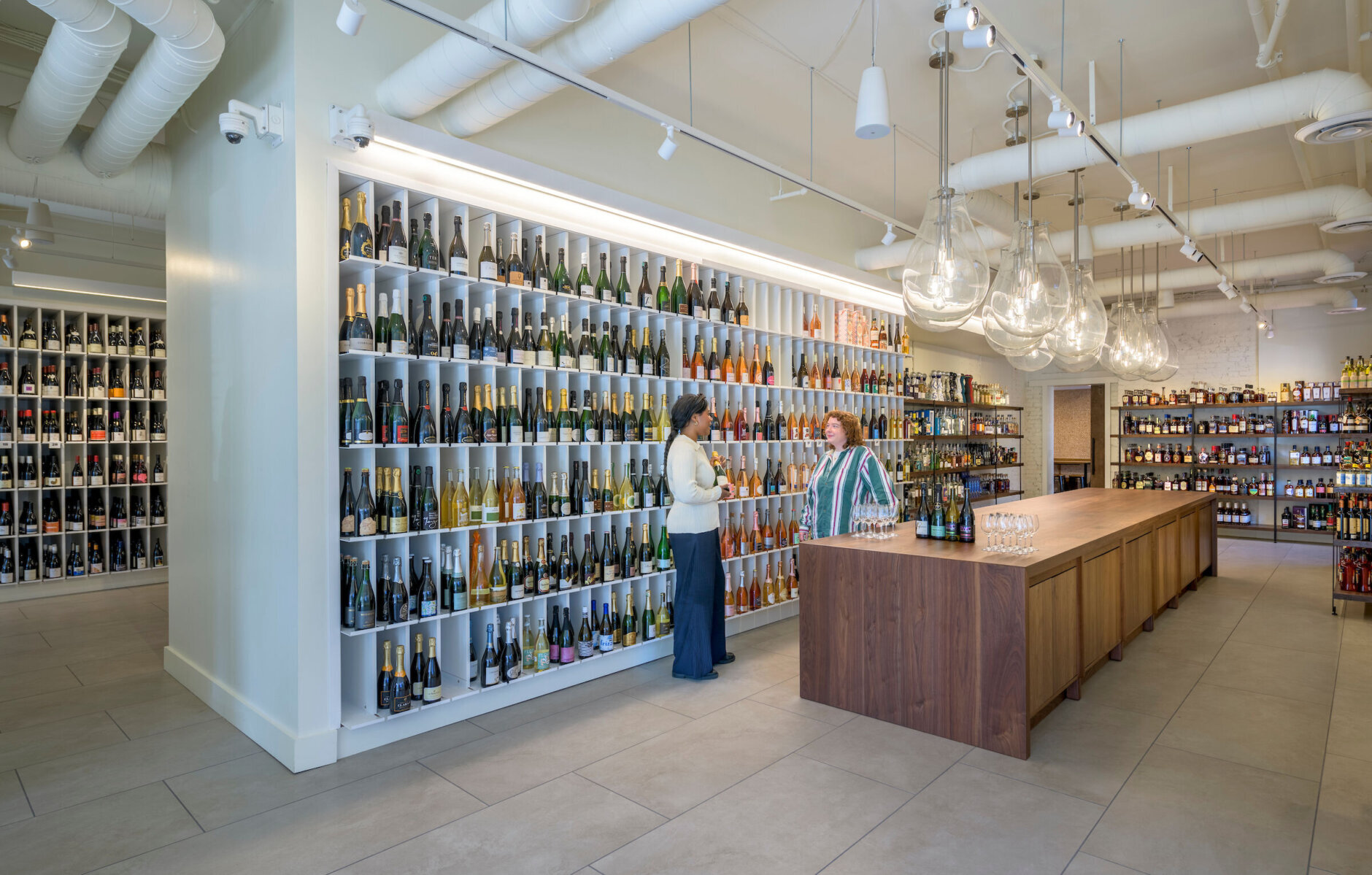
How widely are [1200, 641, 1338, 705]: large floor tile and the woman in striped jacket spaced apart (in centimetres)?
223

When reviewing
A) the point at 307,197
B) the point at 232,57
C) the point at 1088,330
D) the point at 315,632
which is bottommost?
the point at 315,632

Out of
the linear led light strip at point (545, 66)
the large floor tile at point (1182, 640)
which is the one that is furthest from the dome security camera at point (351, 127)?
the large floor tile at point (1182, 640)

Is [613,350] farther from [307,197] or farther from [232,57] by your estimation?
[232,57]

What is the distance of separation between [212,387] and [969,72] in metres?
4.88

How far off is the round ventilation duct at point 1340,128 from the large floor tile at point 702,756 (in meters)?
4.05

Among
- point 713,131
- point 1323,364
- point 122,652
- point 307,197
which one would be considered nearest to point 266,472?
point 307,197

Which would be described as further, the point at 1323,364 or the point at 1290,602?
the point at 1323,364

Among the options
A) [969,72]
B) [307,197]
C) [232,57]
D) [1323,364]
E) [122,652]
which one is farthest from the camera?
[1323,364]

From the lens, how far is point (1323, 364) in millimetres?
10391

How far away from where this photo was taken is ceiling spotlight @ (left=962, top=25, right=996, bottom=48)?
2.76 metres

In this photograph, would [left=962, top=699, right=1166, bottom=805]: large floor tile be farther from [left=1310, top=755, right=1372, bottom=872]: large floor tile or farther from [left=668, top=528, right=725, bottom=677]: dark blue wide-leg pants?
[left=668, top=528, right=725, bottom=677]: dark blue wide-leg pants

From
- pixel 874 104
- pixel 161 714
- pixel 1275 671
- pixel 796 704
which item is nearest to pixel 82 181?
pixel 161 714

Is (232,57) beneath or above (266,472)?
above

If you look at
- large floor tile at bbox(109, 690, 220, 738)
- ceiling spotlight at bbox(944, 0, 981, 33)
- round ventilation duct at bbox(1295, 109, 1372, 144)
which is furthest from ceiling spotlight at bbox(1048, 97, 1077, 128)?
large floor tile at bbox(109, 690, 220, 738)
